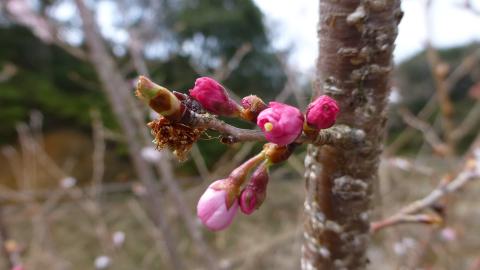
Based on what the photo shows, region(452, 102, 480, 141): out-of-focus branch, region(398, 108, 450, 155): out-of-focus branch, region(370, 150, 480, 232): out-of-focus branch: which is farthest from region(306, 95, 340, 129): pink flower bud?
region(452, 102, 480, 141): out-of-focus branch

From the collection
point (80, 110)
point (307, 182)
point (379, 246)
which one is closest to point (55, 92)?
point (80, 110)

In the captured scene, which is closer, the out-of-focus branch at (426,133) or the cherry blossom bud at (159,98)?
the cherry blossom bud at (159,98)

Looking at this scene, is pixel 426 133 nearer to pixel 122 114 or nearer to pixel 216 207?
pixel 122 114

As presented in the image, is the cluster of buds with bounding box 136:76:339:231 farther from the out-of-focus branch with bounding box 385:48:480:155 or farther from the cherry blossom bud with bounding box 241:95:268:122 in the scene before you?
the out-of-focus branch with bounding box 385:48:480:155

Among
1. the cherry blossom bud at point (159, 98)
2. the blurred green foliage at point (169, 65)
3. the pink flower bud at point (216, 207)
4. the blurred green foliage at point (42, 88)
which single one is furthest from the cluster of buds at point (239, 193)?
the blurred green foliage at point (42, 88)

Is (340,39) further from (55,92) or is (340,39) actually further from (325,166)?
(55,92)

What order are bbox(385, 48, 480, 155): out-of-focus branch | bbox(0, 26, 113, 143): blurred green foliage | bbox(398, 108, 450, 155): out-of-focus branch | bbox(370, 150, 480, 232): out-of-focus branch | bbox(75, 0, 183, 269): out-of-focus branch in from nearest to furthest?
1. bbox(370, 150, 480, 232): out-of-focus branch
2. bbox(398, 108, 450, 155): out-of-focus branch
3. bbox(75, 0, 183, 269): out-of-focus branch
4. bbox(385, 48, 480, 155): out-of-focus branch
5. bbox(0, 26, 113, 143): blurred green foliage

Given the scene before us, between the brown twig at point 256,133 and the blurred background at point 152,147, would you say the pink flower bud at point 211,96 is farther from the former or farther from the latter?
the blurred background at point 152,147
